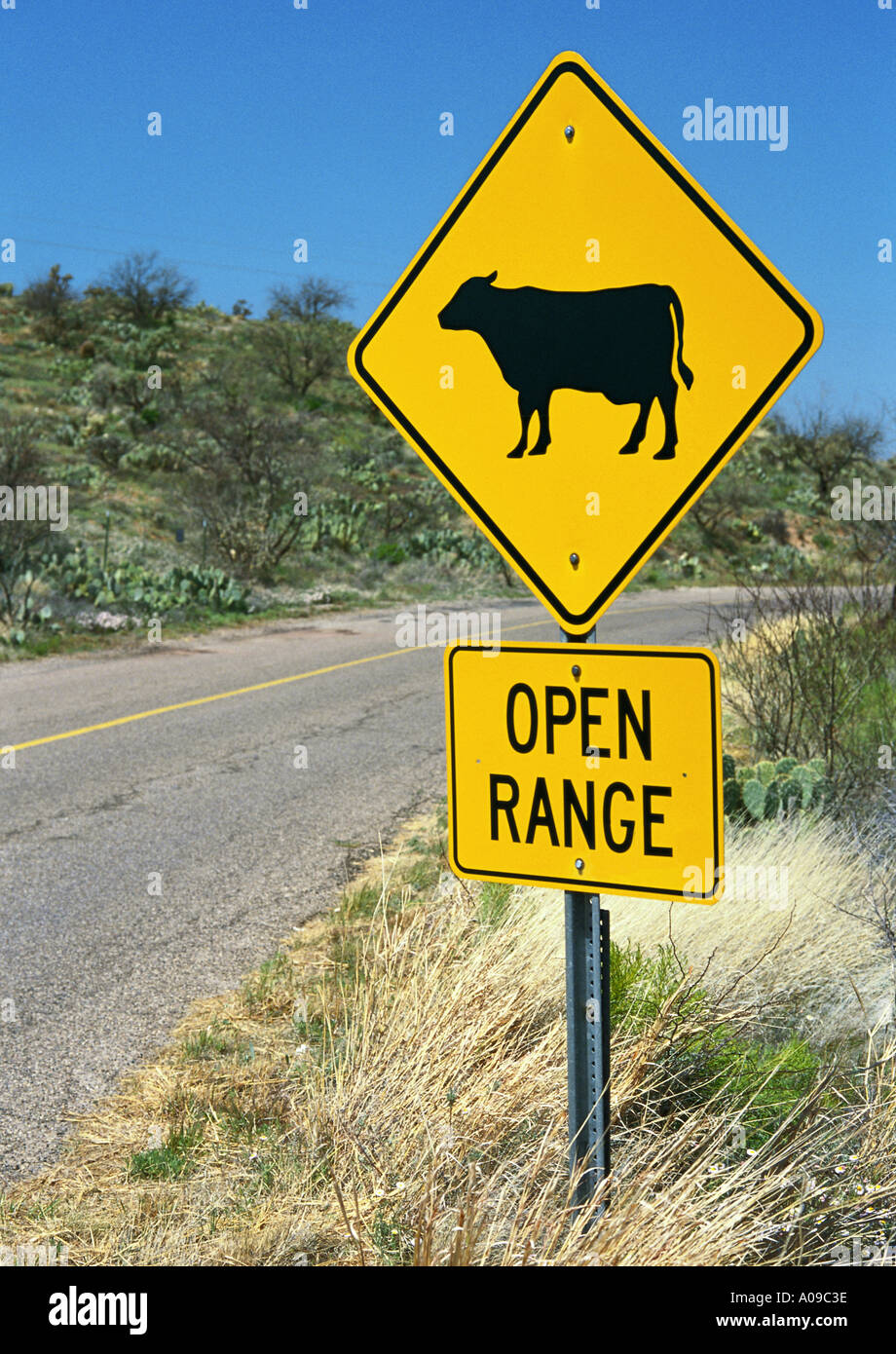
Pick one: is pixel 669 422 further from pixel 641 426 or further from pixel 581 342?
pixel 581 342

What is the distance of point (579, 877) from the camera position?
7.14 feet

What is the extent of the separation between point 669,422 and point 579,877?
2.95 ft

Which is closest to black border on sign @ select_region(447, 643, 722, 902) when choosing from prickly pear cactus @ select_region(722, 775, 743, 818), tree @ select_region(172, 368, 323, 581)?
prickly pear cactus @ select_region(722, 775, 743, 818)

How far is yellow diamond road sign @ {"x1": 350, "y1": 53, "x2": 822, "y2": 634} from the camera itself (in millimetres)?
2059

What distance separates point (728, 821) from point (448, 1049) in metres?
3.25

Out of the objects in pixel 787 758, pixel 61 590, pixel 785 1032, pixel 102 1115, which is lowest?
pixel 102 1115

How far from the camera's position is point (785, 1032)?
349cm

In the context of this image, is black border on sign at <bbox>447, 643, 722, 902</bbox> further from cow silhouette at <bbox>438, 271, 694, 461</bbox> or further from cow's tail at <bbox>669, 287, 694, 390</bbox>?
cow's tail at <bbox>669, 287, 694, 390</bbox>

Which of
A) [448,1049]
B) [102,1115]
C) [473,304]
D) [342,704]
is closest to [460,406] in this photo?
[473,304]

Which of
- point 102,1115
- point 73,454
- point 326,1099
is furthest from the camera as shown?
point 73,454

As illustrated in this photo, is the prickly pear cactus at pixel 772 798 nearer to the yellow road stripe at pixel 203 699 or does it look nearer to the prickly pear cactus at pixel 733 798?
the prickly pear cactus at pixel 733 798

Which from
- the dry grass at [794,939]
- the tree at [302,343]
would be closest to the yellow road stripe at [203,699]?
the dry grass at [794,939]

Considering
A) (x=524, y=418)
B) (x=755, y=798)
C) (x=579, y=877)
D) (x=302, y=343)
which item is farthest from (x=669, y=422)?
(x=302, y=343)

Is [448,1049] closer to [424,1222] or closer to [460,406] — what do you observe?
[424,1222]
